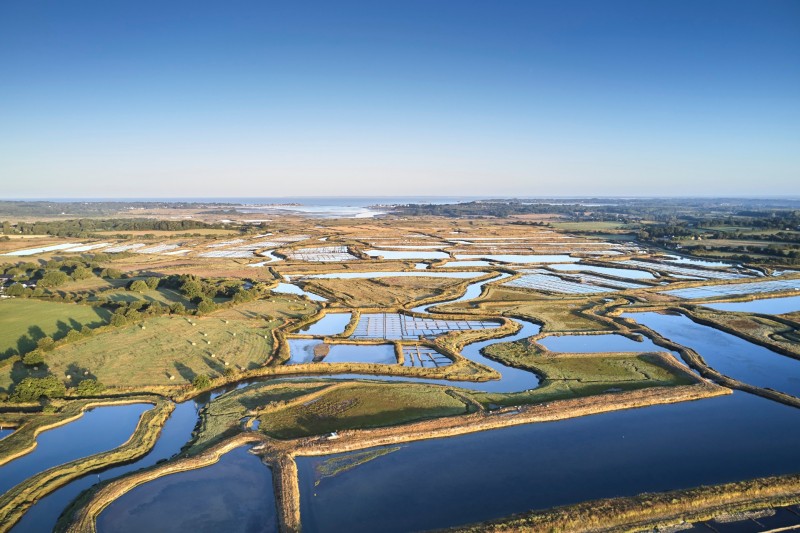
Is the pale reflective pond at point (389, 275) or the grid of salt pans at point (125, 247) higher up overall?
the grid of salt pans at point (125, 247)

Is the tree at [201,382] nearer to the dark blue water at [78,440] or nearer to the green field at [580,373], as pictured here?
the dark blue water at [78,440]

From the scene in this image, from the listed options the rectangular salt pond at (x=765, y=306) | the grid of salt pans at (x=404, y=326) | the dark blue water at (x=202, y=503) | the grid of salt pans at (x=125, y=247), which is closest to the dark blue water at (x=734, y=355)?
the rectangular salt pond at (x=765, y=306)

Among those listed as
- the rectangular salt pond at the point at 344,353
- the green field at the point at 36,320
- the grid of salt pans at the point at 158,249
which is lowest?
the rectangular salt pond at the point at 344,353

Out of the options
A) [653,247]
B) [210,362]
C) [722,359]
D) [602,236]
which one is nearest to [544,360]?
[722,359]

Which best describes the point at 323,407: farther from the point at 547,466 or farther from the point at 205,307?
the point at 205,307

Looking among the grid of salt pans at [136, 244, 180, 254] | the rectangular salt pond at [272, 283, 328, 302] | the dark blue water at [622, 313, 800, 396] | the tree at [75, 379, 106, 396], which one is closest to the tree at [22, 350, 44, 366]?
the tree at [75, 379, 106, 396]

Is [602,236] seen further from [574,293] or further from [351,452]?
[351,452]

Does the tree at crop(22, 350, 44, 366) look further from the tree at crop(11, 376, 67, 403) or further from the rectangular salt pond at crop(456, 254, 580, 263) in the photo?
the rectangular salt pond at crop(456, 254, 580, 263)
